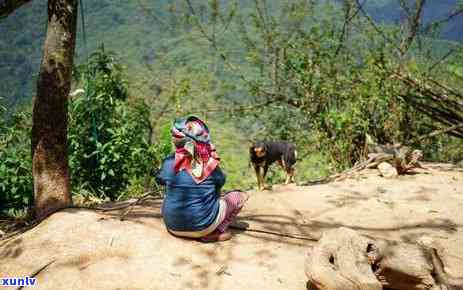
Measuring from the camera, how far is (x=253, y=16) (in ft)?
33.4

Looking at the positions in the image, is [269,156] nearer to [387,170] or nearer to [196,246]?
[387,170]

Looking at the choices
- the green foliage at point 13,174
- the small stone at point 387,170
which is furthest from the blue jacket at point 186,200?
the small stone at point 387,170

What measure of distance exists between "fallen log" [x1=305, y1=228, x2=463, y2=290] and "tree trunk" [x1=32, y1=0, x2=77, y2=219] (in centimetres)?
255

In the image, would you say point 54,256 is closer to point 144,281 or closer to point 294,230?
point 144,281

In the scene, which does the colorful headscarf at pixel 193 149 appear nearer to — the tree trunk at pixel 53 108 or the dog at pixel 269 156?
the tree trunk at pixel 53 108

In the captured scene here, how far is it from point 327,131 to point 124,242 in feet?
23.6

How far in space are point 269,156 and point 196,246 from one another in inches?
111

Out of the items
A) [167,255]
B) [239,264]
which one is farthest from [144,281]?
[239,264]

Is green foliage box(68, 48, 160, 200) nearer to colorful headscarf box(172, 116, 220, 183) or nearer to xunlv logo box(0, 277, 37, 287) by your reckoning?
colorful headscarf box(172, 116, 220, 183)

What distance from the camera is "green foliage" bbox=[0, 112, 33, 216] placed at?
587cm

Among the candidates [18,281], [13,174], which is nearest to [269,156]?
[13,174]

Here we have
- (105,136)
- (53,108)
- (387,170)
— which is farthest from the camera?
(387,170)

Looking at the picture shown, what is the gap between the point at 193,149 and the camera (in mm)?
3699

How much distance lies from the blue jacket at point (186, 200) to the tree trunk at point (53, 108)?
120cm
